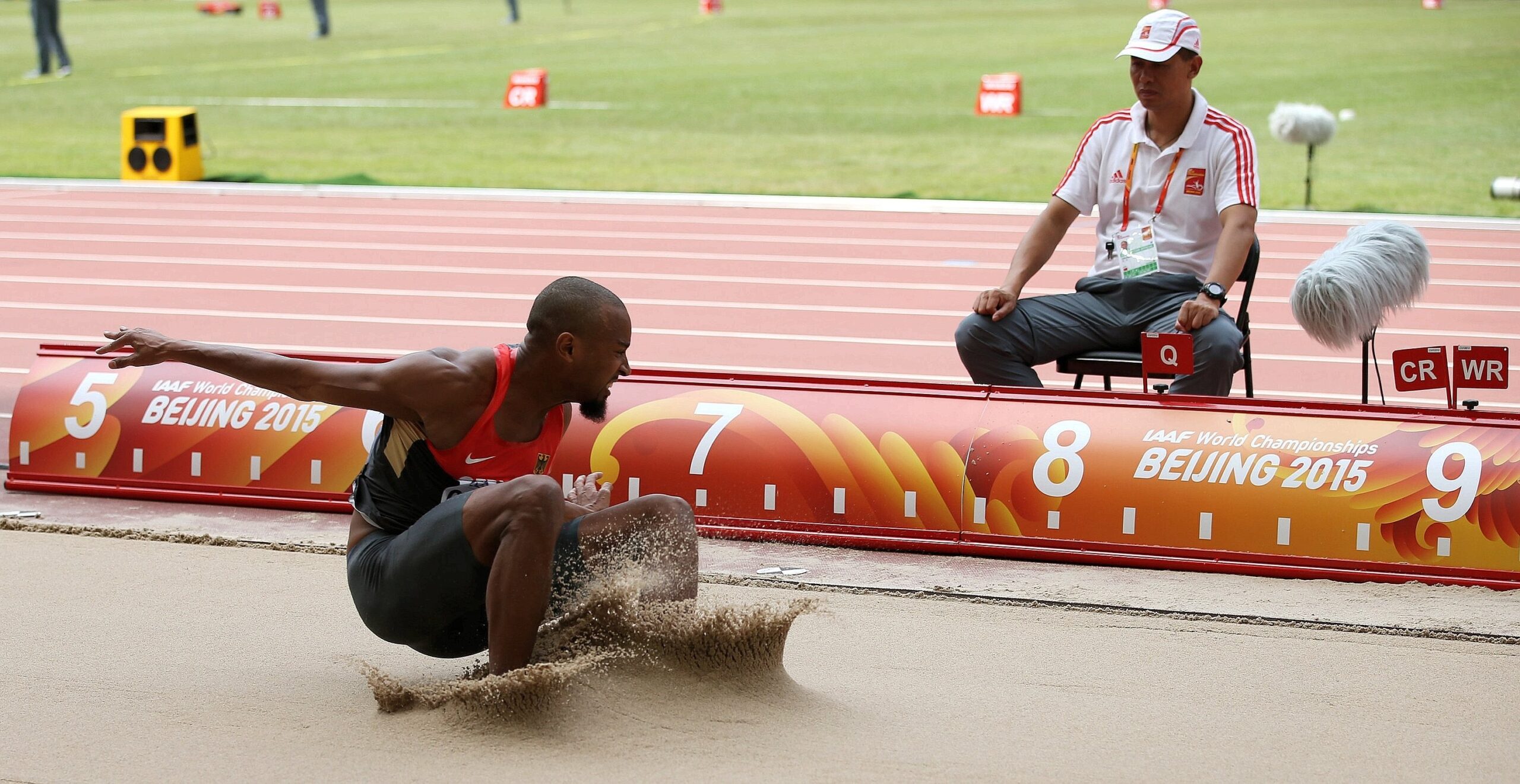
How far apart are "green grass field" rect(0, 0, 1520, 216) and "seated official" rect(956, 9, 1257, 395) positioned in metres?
8.25

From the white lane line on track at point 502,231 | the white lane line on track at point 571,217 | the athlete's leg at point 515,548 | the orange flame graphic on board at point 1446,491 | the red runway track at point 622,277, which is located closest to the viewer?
the athlete's leg at point 515,548

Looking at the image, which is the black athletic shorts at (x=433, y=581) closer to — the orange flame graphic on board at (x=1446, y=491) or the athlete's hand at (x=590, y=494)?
the athlete's hand at (x=590, y=494)

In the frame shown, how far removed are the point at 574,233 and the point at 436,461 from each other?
8.47m

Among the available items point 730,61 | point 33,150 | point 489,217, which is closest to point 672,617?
point 489,217

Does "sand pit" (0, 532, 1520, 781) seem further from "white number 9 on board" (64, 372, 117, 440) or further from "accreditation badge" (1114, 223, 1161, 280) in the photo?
"accreditation badge" (1114, 223, 1161, 280)

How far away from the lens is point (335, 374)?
3266 mm

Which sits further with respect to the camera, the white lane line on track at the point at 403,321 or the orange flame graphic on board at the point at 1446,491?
the white lane line on track at the point at 403,321

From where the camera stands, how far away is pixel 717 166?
623 inches

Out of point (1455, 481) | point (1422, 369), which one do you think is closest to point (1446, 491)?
point (1455, 481)

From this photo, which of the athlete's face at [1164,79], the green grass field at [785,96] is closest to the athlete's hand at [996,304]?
the athlete's face at [1164,79]

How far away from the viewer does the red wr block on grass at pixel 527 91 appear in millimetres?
21328

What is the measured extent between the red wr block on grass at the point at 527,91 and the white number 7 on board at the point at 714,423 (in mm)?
16860

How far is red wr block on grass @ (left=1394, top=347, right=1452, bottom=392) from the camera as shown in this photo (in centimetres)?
459

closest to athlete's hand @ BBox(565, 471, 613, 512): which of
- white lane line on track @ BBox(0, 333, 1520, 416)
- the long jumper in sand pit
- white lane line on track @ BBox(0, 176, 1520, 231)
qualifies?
the long jumper in sand pit
